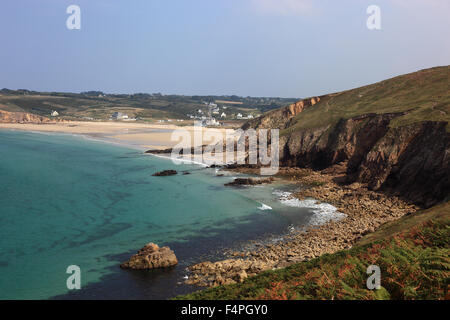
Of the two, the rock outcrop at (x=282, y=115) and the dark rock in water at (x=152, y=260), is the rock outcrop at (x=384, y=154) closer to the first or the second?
the dark rock in water at (x=152, y=260)

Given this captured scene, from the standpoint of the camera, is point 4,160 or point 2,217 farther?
point 4,160

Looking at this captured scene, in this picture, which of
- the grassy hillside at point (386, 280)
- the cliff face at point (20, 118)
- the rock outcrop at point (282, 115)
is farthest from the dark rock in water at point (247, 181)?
the cliff face at point (20, 118)

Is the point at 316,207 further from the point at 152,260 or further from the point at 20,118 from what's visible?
the point at 20,118

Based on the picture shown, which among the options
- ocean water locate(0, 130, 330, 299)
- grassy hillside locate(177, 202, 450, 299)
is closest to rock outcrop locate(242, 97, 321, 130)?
ocean water locate(0, 130, 330, 299)

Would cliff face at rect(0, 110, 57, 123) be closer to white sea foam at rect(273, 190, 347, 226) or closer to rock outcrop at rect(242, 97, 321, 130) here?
rock outcrop at rect(242, 97, 321, 130)
